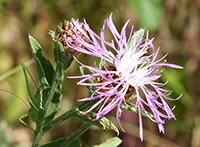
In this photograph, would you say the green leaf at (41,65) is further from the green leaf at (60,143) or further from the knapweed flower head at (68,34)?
the green leaf at (60,143)

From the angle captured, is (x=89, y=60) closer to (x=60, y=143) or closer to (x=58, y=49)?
(x=60, y=143)

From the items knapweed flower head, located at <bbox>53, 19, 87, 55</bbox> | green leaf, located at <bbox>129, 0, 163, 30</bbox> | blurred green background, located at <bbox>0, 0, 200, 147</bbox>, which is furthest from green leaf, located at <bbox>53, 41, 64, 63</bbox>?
blurred green background, located at <bbox>0, 0, 200, 147</bbox>

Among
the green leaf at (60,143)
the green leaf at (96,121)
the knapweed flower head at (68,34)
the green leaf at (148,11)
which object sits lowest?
the green leaf at (60,143)

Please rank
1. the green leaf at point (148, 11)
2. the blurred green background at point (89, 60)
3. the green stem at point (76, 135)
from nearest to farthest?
1. the green stem at point (76, 135)
2. the green leaf at point (148, 11)
3. the blurred green background at point (89, 60)

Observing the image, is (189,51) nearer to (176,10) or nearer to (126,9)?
(176,10)

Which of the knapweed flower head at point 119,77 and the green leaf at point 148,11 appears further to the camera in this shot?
the green leaf at point 148,11

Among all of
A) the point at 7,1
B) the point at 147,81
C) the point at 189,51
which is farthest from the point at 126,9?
the point at 147,81

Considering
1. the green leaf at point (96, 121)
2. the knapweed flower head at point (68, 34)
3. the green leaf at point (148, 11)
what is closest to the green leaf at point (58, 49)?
the knapweed flower head at point (68, 34)
